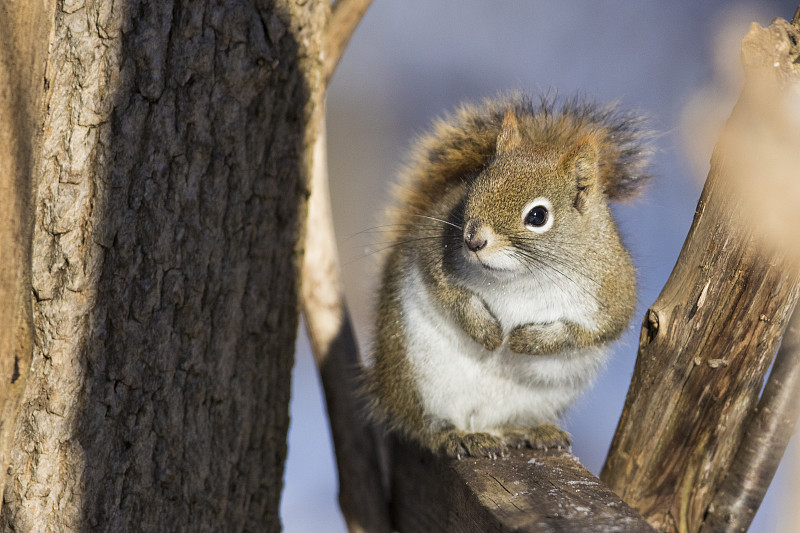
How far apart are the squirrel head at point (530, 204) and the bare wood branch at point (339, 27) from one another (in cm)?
54

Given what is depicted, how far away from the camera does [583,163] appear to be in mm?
1736

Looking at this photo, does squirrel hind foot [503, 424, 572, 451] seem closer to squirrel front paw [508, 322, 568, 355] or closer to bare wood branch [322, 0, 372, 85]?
squirrel front paw [508, 322, 568, 355]

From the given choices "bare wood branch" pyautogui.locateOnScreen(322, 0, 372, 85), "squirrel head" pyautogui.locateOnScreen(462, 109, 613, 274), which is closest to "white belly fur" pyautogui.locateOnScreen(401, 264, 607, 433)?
"squirrel head" pyautogui.locateOnScreen(462, 109, 613, 274)

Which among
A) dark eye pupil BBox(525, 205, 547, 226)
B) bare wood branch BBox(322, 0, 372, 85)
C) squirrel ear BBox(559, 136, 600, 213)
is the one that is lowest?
dark eye pupil BBox(525, 205, 547, 226)

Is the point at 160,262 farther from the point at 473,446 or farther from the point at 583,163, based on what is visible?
the point at 583,163

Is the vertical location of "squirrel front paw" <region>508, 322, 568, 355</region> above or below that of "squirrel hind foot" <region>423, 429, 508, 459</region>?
above

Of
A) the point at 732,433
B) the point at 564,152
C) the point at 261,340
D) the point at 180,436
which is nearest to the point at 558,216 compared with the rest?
the point at 564,152

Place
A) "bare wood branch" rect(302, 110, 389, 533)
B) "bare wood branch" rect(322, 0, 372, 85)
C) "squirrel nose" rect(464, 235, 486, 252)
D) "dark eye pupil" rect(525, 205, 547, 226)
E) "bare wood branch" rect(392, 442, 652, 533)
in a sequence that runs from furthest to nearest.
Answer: "bare wood branch" rect(302, 110, 389, 533), "bare wood branch" rect(322, 0, 372, 85), "dark eye pupil" rect(525, 205, 547, 226), "squirrel nose" rect(464, 235, 486, 252), "bare wood branch" rect(392, 442, 652, 533)

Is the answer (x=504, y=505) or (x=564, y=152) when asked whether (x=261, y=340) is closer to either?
(x=504, y=505)

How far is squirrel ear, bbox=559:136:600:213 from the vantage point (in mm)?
1731

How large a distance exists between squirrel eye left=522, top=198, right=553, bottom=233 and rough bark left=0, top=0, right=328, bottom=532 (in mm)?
605

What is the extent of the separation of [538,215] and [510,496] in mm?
687

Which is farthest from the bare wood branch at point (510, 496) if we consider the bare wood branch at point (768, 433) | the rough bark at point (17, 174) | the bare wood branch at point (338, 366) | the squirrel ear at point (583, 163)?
the rough bark at point (17, 174)

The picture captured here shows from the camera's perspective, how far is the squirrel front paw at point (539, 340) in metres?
1.76
